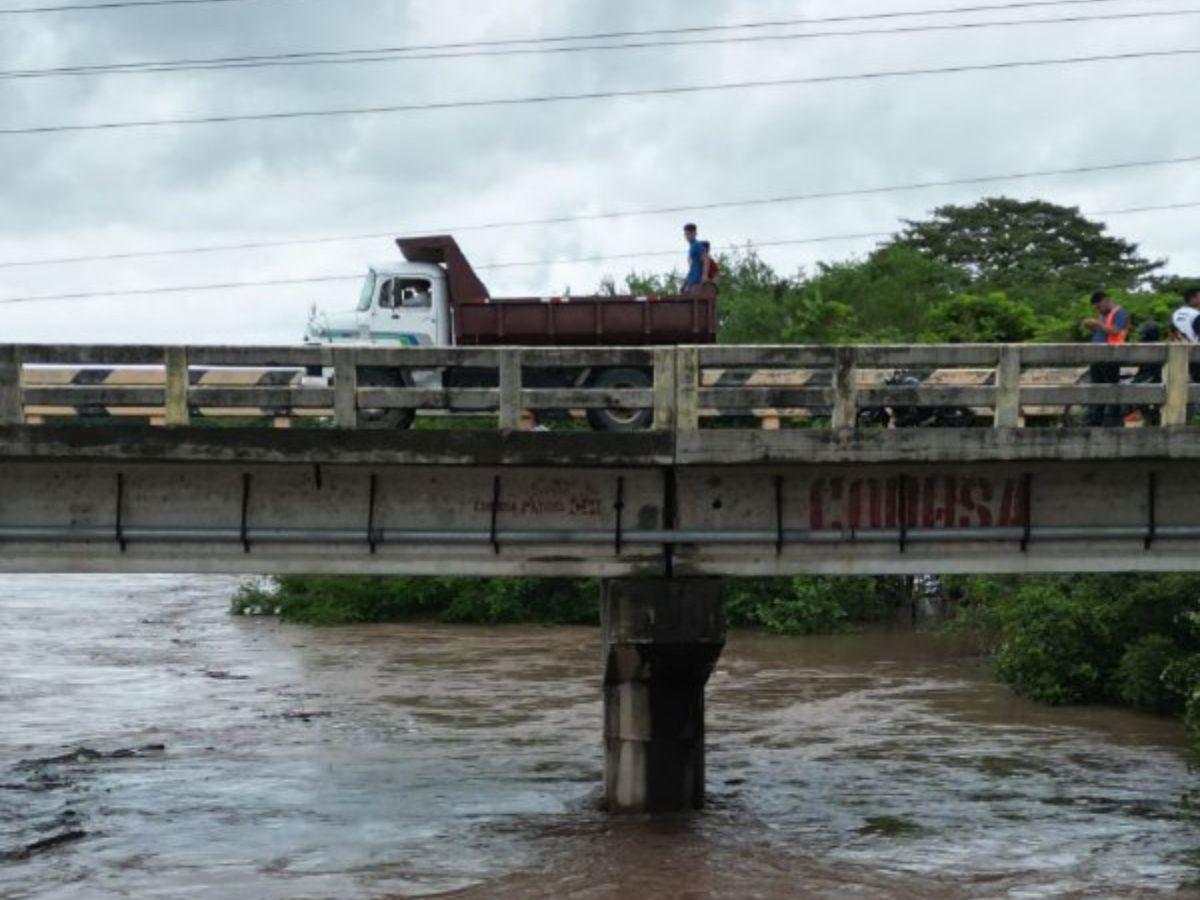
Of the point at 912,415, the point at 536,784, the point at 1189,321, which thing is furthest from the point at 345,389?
the point at 1189,321

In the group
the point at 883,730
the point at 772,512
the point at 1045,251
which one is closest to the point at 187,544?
the point at 772,512

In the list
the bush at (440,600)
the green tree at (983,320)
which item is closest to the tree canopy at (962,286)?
the green tree at (983,320)

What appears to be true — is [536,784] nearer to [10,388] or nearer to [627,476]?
[627,476]

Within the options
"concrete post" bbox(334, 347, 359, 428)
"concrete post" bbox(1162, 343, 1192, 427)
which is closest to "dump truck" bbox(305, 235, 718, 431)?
"concrete post" bbox(334, 347, 359, 428)

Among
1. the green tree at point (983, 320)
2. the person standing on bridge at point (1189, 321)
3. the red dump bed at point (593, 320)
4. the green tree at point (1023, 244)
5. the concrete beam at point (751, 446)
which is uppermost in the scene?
the green tree at point (1023, 244)

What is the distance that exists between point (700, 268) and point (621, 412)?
13.0 ft

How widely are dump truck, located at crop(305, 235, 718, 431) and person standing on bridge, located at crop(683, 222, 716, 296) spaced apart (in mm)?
118

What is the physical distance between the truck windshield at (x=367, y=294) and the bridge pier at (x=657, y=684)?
875 cm

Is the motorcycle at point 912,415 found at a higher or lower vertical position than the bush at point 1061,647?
higher

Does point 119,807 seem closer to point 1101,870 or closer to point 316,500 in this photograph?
point 316,500

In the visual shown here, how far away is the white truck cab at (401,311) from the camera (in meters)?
23.8

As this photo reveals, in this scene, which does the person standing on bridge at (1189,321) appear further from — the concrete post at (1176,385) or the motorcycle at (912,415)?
the motorcycle at (912,415)

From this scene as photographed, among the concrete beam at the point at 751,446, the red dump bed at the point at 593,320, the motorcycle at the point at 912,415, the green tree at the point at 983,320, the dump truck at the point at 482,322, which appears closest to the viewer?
the concrete beam at the point at 751,446

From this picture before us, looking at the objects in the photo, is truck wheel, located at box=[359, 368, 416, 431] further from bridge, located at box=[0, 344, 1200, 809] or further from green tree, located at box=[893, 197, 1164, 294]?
green tree, located at box=[893, 197, 1164, 294]
